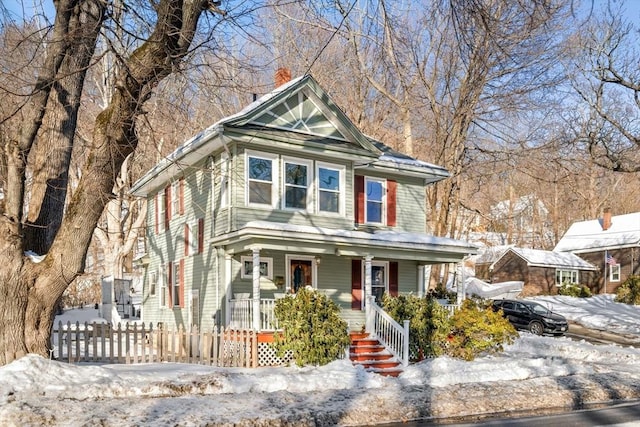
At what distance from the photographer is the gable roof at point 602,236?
4431cm

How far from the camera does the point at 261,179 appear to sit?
59.6 feet

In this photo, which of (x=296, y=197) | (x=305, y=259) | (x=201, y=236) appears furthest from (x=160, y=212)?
(x=305, y=259)

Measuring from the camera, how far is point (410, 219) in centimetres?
2256

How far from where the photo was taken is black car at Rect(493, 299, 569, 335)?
26.1 metres

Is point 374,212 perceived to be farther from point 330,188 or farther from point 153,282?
point 153,282

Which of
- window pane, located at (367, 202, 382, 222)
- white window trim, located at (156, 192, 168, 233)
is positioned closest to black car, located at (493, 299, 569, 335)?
window pane, located at (367, 202, 382, 222)

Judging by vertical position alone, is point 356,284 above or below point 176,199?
below

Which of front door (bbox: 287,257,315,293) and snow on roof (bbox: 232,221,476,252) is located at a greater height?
snow on roof (bbox: 232,221,476,252)

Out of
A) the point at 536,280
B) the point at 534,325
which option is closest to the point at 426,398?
the point at 534,325

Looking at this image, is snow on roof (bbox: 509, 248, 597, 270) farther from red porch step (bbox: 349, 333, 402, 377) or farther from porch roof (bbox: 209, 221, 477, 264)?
red porch step (bbox: 349, 333, 402, 377)

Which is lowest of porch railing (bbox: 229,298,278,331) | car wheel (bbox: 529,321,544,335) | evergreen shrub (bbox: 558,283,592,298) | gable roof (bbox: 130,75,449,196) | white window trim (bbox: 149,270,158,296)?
car wheel (bbox: 529,321,544,335)

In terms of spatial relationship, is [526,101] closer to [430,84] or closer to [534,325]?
[430,84]

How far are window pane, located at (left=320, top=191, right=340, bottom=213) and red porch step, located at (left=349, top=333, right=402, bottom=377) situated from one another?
13.4ft

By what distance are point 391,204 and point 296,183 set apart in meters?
4.51
